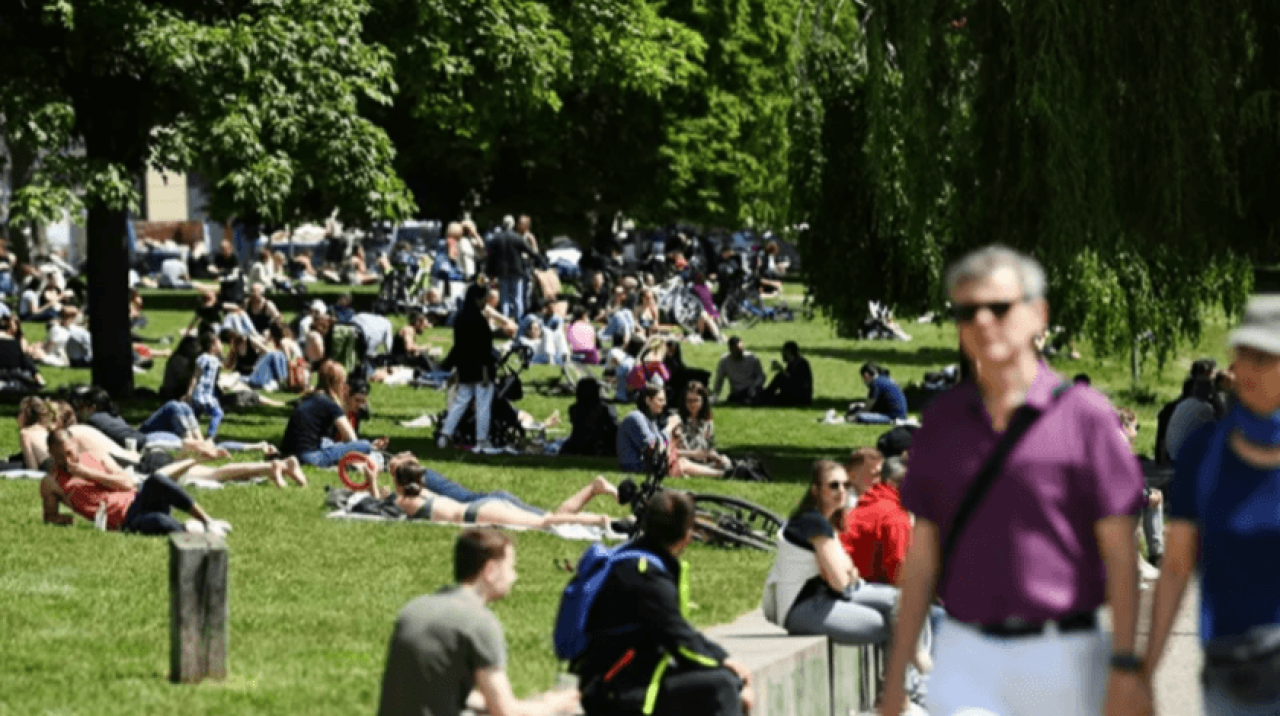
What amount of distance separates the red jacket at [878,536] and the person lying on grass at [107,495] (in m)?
5.14

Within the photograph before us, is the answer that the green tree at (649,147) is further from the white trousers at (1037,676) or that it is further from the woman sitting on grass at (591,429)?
the white trousers at (1037,676)

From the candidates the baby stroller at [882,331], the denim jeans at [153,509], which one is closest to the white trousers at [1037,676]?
the denim jeans at [153,509]

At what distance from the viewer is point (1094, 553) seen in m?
6.33

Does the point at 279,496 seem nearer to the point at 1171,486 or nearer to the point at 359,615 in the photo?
the point at 359,615

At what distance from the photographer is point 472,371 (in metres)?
25.1

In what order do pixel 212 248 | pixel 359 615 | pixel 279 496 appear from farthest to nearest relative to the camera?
pixel 212 248, pixel 279 496, pixel 359 615

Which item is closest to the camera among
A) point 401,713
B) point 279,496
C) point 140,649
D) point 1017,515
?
point 1017,515

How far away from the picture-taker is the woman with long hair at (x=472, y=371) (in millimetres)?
24969

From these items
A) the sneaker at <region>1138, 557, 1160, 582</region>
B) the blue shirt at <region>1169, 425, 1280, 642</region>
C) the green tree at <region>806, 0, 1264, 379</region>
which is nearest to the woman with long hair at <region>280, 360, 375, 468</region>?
the green tree at <region>806, 0, 1264, 379</region>

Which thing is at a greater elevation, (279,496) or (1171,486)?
(1171,486)

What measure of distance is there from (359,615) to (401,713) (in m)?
4.91

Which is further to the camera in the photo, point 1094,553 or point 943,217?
point 943,217

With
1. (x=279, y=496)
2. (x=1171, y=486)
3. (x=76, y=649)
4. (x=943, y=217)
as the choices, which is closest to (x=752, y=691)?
(x=76, y=649)

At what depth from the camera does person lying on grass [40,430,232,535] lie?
16656mm
